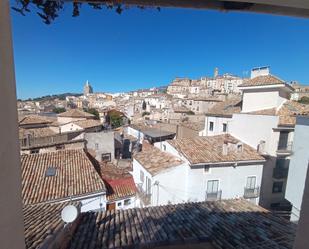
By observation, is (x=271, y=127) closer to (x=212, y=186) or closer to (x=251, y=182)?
(x=251, y=182)

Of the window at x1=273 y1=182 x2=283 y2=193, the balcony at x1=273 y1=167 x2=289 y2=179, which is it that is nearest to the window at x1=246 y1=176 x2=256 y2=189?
the balcony at x1=273 y1=167 x2=289 y2=179

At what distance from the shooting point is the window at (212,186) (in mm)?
11562

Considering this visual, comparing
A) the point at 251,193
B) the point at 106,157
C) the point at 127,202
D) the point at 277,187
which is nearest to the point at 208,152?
the point at 251,193

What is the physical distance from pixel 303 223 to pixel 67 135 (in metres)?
18.6

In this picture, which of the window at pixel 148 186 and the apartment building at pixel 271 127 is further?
the apartment building at pixel 271 127

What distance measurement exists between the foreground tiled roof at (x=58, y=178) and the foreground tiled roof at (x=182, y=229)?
3.32 m

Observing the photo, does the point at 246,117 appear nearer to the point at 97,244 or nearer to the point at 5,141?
the point at 97,244

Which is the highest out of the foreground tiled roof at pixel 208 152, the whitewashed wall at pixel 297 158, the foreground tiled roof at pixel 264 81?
the foreground tiled roof at pixel 264 81

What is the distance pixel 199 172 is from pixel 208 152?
1.38 meters

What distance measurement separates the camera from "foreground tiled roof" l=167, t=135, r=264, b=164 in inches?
443

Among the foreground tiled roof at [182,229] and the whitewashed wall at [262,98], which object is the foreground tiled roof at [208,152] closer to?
the whitewashed wall at [262,98]

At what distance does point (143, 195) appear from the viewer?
11234 mm

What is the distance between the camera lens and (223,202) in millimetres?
7410

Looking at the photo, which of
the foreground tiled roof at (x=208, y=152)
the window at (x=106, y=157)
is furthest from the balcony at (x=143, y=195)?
the window at (x=106, y=157)
